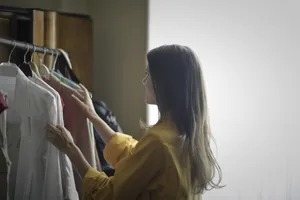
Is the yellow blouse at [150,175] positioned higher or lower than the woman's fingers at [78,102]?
lower

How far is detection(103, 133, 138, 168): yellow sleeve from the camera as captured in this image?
138 cm

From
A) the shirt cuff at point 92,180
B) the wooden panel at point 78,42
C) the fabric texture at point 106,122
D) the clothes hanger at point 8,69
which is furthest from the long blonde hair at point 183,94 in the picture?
the wooden panel at point 78,42

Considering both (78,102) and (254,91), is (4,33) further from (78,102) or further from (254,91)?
(254,91)

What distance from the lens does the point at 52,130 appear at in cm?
125

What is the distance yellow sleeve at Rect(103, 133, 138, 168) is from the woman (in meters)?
0.21

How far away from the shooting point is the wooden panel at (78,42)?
1.87m

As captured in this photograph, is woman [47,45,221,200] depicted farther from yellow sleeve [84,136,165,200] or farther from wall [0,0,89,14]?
wall [0,0,89,14]

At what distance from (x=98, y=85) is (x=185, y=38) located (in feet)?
1.84

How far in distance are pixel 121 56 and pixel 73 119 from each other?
741mm

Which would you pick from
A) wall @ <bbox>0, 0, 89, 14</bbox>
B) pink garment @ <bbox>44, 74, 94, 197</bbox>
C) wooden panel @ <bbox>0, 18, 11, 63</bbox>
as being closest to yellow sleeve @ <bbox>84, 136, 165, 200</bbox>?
pink garment @ <bbox>44, 74, 94, 197</bbox>

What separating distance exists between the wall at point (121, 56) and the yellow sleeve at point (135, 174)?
0.94 m

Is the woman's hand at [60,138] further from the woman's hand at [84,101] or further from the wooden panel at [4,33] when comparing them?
the wooden panel at [4,33]

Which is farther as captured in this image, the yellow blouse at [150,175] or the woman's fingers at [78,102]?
the woman's fingers at [78,102]

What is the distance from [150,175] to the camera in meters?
1.10
